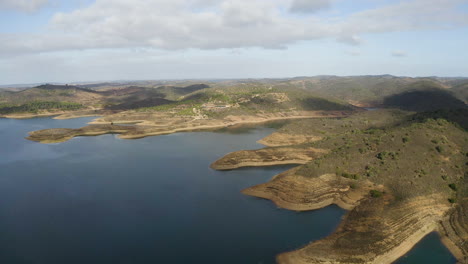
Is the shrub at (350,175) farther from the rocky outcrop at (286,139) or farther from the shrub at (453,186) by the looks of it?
the rocky outcrop at (286,139)

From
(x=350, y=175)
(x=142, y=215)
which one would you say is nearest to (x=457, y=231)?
(x=350, y=175)

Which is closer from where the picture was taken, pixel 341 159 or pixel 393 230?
pixel 393 230

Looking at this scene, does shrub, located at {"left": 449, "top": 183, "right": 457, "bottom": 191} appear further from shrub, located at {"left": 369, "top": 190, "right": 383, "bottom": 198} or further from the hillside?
shrub, located at {"left": 369, "top": 190, "right": 383, "bottom": 198}

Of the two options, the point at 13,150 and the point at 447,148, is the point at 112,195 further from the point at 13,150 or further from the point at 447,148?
the point at 447,148

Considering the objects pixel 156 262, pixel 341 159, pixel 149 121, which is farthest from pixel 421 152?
pixel 149 121

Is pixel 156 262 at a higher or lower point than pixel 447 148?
lower
